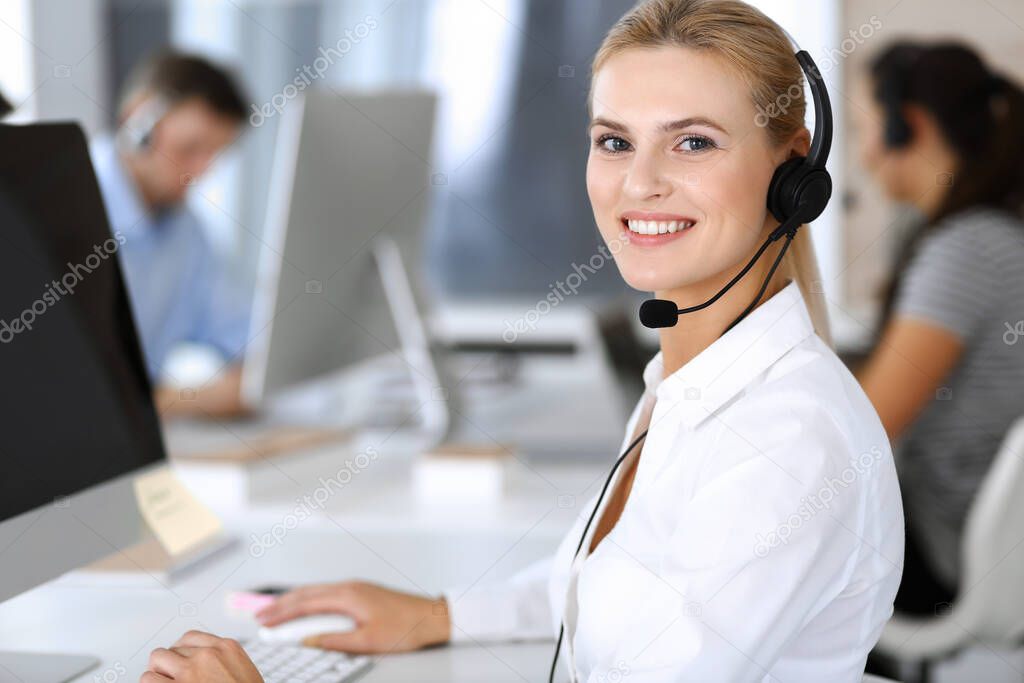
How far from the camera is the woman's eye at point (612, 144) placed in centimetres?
111

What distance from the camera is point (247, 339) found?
312cm

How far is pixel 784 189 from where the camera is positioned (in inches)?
41.8

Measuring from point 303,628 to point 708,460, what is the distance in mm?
489

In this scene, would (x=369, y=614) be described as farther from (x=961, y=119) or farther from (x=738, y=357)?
(x=961, y=119)

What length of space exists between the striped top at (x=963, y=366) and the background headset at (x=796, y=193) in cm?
109

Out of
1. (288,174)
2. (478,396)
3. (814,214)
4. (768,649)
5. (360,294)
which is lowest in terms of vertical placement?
(478,396)

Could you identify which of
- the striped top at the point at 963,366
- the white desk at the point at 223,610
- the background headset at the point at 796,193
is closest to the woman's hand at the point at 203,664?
the white desk at the point at 223,610

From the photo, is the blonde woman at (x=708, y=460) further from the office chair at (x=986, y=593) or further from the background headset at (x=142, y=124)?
the background headset at (x=142, y=124)

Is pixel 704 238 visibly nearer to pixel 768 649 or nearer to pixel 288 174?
pixel 768 649

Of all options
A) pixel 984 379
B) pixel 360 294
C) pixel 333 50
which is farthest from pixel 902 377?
pixel 333 50

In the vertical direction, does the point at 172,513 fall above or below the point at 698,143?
below

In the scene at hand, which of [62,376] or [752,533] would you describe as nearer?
[752,533]

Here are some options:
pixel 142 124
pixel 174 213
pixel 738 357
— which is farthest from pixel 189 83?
pixel 738 357

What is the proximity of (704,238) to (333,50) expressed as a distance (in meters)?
3.96
